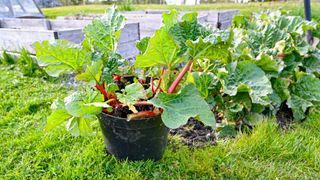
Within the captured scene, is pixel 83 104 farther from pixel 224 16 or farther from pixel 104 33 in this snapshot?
pixel 224 16

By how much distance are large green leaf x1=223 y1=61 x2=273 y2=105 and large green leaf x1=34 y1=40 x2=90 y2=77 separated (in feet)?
2.65

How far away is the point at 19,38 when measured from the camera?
2812 millimetres

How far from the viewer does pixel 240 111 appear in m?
1.70

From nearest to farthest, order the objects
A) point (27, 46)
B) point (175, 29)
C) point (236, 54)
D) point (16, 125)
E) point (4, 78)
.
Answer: point (175, 29)
point (236, 54)
point (16, 125)
point (4, 78)
point (27, 46)

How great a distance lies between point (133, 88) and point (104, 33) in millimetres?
384

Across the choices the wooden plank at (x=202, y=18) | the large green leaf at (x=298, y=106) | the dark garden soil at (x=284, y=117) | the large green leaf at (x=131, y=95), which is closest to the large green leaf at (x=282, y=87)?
the large green leaf at (x=298, y=106)

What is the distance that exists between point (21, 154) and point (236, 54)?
57.5 inches

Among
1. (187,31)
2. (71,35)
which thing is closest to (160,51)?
(187,31)

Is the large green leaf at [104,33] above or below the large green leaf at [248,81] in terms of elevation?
above

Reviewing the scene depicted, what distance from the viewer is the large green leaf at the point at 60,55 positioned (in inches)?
45.9

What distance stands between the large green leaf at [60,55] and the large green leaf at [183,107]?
43 cm

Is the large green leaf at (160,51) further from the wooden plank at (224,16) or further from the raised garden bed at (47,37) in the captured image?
the wooden plank at (224,16)

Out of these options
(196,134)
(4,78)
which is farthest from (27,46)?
(196,134)

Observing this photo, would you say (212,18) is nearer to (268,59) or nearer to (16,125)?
(268,59)
